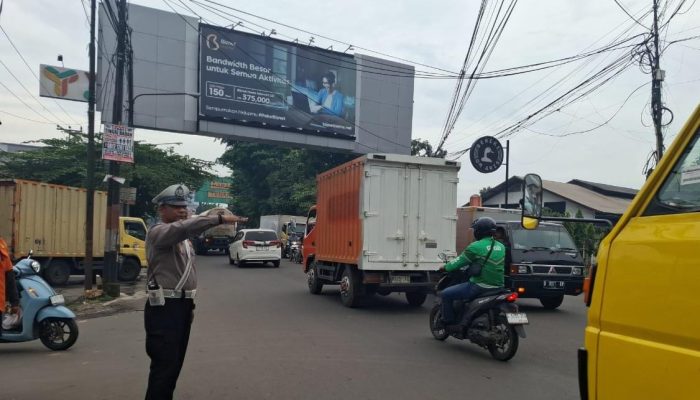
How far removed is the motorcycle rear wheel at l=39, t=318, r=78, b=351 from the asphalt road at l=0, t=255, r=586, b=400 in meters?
0.15

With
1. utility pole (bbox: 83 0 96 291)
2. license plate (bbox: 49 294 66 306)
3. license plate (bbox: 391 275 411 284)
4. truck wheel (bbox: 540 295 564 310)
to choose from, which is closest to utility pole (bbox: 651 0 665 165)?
truck wheel (bbox: 540 295 564 310)

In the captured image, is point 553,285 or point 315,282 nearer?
point 553,285

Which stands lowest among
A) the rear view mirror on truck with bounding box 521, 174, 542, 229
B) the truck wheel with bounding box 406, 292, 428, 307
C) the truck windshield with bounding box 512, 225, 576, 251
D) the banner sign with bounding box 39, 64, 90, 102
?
the truck wheel with bounding box 406, 292, 428, 307

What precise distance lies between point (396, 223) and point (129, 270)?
1017cm

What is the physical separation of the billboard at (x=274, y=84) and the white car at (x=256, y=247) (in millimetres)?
Answer: 5505

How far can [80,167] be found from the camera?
27.1m

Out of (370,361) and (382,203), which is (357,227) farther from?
(370,361)

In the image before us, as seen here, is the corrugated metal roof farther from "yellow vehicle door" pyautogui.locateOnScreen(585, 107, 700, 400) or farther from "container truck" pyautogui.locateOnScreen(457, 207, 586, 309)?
"yellow vehicle door" pyautogui.locateOnScreen(585, 107, 700, 400)

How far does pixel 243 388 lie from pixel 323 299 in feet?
25.2

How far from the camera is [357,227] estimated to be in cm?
1113

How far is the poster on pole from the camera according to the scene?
12.6 metres

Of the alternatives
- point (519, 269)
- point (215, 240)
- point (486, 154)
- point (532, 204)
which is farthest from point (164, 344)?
point (215, 240)

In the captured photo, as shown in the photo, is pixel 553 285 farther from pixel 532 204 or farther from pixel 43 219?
pixel 43 219

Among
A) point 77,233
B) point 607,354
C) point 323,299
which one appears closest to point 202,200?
point 77,233
